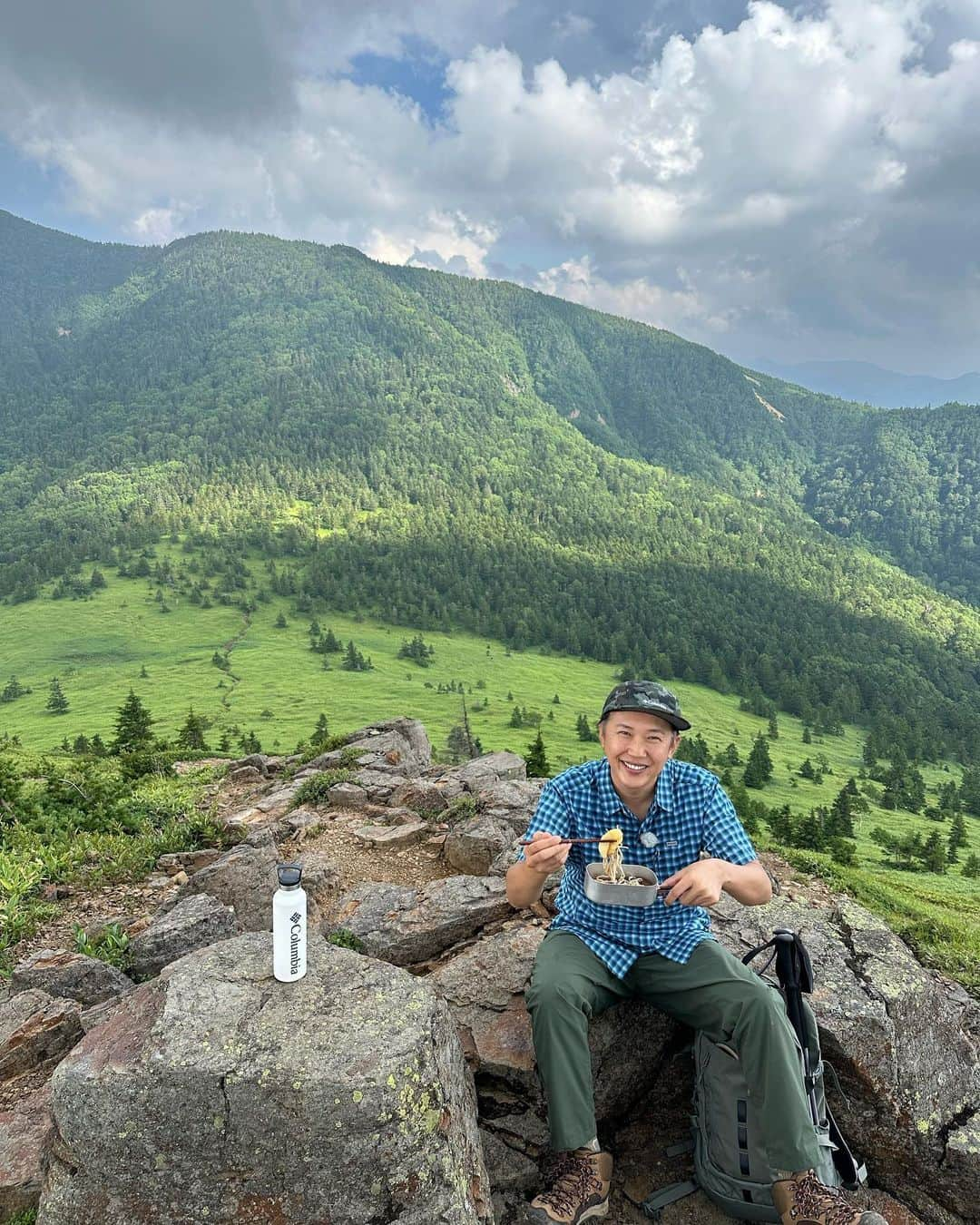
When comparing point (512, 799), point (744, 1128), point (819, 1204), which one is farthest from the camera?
point (512, 799)

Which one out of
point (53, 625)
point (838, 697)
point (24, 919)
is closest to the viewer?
point (24, 919)

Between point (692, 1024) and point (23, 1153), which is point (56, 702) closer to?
point (23, 1153)

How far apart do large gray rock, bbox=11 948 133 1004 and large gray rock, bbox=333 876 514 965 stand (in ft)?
9.17

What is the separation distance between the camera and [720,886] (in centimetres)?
545

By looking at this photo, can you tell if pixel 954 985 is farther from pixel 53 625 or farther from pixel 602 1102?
pixel 53 625

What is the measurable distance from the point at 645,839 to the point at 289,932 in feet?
10.4

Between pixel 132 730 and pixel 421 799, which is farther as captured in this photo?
pixel 132 730

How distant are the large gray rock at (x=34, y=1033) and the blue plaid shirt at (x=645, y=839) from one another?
5.42m

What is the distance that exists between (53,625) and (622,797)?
19026 centimetres

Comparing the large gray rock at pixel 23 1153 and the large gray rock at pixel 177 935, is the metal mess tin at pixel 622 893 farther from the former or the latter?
the large gray rock at pixel 177 935

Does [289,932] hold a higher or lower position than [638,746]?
lower

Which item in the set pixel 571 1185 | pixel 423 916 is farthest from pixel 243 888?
pixel 571 1185

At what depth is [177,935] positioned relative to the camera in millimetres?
8984

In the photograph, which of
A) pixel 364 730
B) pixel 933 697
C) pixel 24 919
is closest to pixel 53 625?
pixel 364 730
